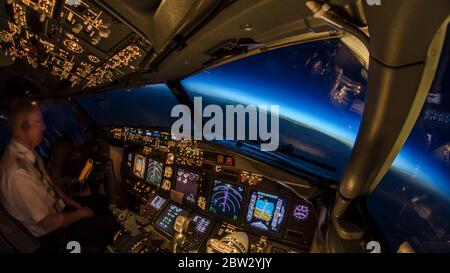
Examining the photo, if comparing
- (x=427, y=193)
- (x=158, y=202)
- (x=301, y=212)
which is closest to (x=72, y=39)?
(x=158, y=202)

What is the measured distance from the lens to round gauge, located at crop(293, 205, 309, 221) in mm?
2162

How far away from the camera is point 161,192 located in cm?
319

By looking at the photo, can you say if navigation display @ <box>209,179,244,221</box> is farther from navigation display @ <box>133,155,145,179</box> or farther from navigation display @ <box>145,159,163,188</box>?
navigation display @ <box>133,155,145,179</box>

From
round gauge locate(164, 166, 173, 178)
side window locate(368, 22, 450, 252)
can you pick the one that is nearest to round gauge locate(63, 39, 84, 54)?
round gauge locate(164, 166, 173, 178)

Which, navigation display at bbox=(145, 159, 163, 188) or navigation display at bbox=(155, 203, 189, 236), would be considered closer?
navigation display at bbox=(155, 203, 189, 236)

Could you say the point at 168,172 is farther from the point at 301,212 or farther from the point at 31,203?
the point at 301,212

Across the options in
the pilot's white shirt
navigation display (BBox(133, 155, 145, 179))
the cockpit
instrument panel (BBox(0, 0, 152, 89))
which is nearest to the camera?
the cockpit

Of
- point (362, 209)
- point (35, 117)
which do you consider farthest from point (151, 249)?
point (362, 209)

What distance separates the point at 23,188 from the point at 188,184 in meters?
1.39

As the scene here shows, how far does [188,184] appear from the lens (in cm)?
A: 291

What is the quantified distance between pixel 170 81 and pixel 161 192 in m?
1.24

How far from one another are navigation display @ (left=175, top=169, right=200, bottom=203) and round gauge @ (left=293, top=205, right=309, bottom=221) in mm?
1017

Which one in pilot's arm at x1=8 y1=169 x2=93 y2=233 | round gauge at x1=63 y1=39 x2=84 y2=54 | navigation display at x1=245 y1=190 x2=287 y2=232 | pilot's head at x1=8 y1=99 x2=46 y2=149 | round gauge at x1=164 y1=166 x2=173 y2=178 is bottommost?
round gauge at x1=164 y1=166 x2=173 y2=178
